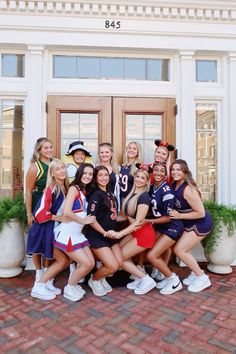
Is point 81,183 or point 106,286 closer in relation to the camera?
point 81,183

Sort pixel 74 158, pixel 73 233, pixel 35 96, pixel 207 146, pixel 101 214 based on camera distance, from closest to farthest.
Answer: pixel 73 233, pixel 101 214, pixel 74 158, pixel 35 96, pixel 207 146

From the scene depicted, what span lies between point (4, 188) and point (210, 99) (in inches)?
133

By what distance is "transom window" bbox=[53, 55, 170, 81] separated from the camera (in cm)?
442

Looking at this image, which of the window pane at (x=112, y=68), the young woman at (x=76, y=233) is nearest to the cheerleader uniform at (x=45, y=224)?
the young woman at (x=76, y=233)

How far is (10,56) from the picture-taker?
4.40m

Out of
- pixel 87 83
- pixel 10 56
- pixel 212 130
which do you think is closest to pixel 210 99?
pixel 212 130

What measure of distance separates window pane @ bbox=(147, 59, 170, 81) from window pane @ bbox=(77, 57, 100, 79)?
2.56ft

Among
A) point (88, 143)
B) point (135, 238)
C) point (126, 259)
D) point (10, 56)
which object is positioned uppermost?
point (10, 56)

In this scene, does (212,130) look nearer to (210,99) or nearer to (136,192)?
(210,99)

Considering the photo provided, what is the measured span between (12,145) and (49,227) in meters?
1.73

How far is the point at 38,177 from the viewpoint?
3.48 metres

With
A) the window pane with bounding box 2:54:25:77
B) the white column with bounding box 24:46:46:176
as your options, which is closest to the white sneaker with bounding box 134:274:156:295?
the white column with bounding box 24:46:46:176

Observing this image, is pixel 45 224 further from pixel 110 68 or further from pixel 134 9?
pixel 134 9

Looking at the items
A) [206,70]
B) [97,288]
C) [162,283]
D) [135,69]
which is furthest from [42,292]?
[206,70]
